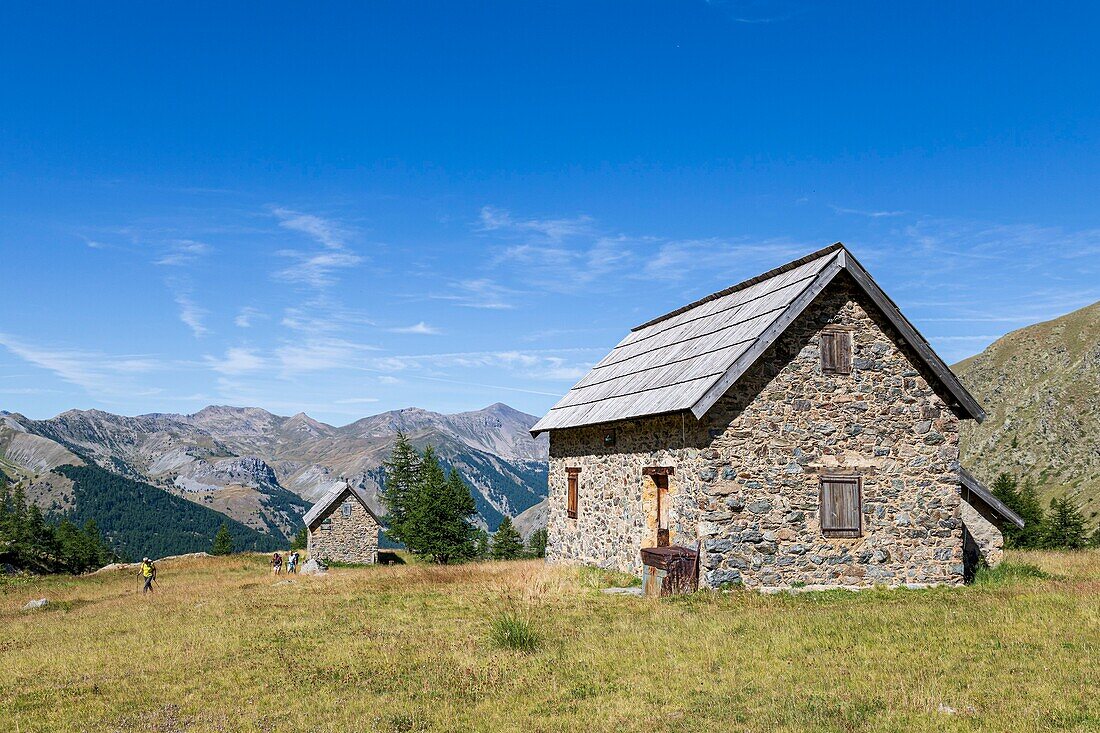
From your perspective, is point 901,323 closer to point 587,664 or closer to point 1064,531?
point 587,664

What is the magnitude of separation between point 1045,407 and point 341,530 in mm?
129500

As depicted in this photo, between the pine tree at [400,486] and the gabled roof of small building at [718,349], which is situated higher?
the gabled roof of small building at [718,349]

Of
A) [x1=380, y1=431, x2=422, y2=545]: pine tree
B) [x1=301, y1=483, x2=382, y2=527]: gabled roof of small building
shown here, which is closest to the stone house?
[x1=301, y1=483, x2=382, y2=527]: gabled roof of small building

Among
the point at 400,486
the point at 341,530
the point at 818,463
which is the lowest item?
the point at 341,530

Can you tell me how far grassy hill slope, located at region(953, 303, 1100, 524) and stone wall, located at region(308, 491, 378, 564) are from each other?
81887 mm

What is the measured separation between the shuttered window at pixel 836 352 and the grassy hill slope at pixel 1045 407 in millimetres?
91659

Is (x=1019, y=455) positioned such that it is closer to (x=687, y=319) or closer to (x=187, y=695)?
(x=687, y=319)

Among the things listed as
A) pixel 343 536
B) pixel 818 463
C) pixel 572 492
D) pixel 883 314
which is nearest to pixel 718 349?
pixel 818 463

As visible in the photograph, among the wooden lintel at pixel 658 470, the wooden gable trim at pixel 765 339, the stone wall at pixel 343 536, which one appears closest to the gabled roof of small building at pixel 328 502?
the stone wall at pixel 343 536

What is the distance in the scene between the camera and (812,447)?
18641mm

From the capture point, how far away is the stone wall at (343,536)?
5872cm

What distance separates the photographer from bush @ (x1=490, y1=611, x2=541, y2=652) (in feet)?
42.0

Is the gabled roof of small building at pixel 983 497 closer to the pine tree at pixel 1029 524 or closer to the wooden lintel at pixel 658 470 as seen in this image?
the wooden lintel at pixel 658 470

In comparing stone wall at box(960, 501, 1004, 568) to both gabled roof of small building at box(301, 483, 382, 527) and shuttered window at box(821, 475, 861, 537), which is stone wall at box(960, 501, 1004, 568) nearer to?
shuttered window at box(821, 475, 861, 537)
